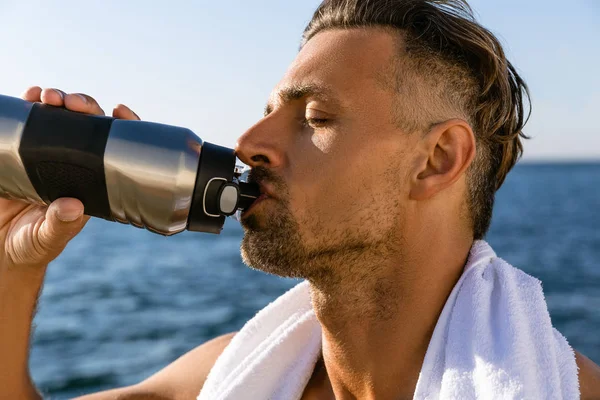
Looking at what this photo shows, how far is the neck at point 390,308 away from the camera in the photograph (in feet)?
8.73

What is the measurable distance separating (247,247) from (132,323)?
10971 millimetres

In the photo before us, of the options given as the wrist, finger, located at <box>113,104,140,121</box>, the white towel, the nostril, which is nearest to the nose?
the nostril

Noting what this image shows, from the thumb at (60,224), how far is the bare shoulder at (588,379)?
1.62m

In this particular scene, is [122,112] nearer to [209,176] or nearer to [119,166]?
[119,166]

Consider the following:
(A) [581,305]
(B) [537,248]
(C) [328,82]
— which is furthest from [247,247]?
(B) [537,248]

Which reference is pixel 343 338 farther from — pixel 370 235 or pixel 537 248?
pixel 537 248

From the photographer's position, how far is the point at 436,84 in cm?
279

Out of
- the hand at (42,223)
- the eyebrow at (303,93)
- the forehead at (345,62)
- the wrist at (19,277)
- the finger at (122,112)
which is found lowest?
the wrist at (19,277)

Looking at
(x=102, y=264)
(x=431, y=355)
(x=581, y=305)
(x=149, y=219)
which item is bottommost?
(x=102, y=264)

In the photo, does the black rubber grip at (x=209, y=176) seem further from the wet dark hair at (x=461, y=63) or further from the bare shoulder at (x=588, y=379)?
the bare shoulder at (x=588, y=379)

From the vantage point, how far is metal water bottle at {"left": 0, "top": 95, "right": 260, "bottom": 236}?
231 cm

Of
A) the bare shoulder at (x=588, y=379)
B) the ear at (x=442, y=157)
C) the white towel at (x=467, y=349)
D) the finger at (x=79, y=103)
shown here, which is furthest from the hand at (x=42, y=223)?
the bare shoulder at (x=588, y=379)

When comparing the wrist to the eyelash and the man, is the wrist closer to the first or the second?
the man

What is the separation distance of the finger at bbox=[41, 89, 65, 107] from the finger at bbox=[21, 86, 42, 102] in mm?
100
